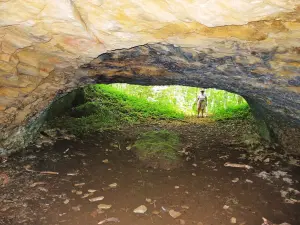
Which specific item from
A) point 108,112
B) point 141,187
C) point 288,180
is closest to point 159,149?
point 141,187

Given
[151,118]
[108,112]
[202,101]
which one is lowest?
[151,118]

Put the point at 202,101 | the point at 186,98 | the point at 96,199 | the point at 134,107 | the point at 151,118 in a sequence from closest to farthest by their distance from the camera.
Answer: the point at 96,199
the point at 151,118
the point at 134,107
the point at 202,101
the point at 186,98

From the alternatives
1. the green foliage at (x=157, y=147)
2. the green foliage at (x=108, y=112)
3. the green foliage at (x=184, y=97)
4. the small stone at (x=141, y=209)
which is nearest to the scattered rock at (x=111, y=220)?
the small stone at (x=141, y=209)

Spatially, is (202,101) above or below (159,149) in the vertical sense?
above

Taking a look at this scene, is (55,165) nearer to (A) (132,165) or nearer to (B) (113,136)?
(A) (132,165)

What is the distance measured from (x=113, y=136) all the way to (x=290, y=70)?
19.8 feet

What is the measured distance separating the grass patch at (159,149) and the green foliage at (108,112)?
2.28m

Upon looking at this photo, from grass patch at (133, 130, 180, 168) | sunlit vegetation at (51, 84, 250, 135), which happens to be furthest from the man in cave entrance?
grass patch at (133, 130, 180, 168)

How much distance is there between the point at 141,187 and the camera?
546 centimetres

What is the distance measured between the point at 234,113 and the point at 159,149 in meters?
6.37

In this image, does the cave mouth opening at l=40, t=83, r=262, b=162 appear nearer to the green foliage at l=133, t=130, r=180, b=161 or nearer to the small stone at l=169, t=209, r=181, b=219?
the green foliage at l=133, t=130, r=180, b=161

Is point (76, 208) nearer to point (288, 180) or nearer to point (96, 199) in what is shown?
point (96, 199)

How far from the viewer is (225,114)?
12609 mm

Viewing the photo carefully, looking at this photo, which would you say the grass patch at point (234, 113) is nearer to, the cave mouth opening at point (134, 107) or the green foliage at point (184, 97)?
the cave mouth opening at point (134, 107)
